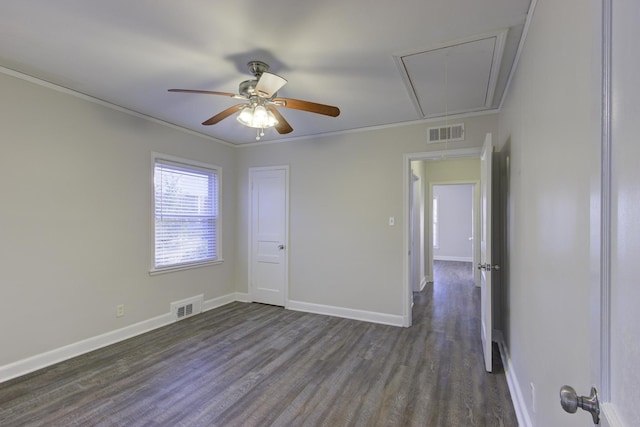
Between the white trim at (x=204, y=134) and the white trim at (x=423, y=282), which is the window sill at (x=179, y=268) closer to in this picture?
the white trim at (x=204, y=134)

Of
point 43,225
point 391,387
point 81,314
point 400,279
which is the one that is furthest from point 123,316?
point 400,279

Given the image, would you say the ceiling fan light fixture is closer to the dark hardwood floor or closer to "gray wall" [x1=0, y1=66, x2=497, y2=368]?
"gray wall" [x1=0, y1=66, x2=497, y2=368]

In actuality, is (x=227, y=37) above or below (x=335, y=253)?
above

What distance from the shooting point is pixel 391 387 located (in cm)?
249

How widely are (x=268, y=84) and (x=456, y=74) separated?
1585 mm

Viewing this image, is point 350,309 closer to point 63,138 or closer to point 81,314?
point 81,314

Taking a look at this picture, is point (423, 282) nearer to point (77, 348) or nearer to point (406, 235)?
point (406, 235)

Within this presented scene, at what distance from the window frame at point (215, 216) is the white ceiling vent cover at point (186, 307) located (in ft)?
1.45

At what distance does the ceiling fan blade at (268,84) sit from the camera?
7.02 ft

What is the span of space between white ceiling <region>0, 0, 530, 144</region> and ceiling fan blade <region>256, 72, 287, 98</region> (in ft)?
0.82

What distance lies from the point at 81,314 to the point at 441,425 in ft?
11.1

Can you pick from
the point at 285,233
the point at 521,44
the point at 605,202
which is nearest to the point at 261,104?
the point at 521,44

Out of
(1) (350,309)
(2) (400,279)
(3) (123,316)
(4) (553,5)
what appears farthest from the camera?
(1) (350,309)

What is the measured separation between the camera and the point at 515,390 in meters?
2.26
